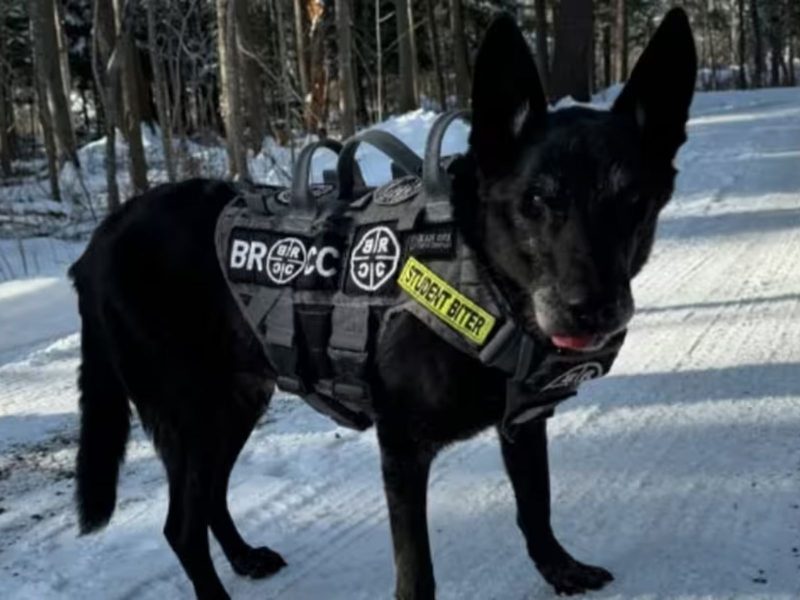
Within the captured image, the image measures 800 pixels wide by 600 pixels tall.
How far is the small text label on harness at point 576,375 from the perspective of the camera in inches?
104

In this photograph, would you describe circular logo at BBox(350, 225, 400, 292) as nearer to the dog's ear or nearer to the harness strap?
the harness strap

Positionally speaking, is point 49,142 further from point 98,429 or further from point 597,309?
point 597,309

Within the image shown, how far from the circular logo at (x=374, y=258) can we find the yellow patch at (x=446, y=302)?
0.10 meters

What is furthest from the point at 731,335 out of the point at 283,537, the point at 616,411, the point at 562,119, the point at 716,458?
the point at 562,119


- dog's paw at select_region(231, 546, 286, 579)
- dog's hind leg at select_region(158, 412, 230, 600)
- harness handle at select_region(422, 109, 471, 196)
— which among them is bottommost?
dog's paw at select_region(231, 546, 286, 579)

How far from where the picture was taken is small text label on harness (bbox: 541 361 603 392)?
263 cm

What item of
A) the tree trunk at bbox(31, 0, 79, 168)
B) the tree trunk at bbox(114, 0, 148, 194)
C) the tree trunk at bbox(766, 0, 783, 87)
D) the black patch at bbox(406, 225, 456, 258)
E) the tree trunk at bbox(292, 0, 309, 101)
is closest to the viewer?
the black patch at bbox(406, 225, 456, 258)

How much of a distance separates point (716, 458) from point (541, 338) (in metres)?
1.93

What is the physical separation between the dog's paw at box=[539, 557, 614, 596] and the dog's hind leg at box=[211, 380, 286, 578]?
97 centimetres

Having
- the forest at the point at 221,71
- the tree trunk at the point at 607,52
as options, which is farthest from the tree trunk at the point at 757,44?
the tree trunk at the point at 607,52

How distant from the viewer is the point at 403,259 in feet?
9.00

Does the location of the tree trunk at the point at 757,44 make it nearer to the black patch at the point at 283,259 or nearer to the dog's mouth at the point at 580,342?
the black patch at the point at 283,259

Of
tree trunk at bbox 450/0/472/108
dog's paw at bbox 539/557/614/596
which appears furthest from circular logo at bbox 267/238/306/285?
tree trunk at bbox 450/0/472/108

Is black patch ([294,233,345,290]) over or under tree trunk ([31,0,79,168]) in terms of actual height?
under
